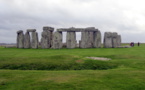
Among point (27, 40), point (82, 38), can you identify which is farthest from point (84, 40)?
point (27, 40)

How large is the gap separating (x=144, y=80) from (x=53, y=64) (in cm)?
1069

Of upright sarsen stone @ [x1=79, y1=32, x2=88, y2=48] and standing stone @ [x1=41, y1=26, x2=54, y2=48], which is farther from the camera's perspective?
standing stone @ [x1=41, y1=26, x2=54, y2=48]

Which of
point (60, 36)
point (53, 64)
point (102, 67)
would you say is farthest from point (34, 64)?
point (60, 36)

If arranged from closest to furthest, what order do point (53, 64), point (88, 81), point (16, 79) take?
point (88, 81) < point (16, 79) < point (53, 64)

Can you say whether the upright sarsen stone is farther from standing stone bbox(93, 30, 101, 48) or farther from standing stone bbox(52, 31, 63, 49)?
standing stone bbox(52, 31, 63, 49)

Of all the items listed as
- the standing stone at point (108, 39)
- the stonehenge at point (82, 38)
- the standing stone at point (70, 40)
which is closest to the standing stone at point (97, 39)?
the stonehenge at point (82, 38)

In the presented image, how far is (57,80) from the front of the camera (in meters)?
12.2

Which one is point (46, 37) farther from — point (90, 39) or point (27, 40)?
point (90, 39)

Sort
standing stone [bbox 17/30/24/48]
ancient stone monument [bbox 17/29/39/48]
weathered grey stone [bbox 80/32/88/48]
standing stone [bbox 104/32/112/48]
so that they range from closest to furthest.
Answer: weathered grey stone [bbox 80/32/88/48] < standing stone [bbox 104/32/112/48] < ancient stone monument [bbox 17/29/39/48] < standing stone [bbox 17/30/24/48]

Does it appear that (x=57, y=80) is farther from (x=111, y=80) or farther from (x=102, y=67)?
(x=102, y=67)

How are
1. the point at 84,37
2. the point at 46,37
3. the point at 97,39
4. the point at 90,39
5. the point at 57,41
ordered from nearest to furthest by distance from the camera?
1. the point at 57,41
2. the point at 97,39
3. the point at 84,37
4. the point at 90,39
5. the point at 46,37

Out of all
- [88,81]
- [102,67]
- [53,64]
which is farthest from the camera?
[53,64]

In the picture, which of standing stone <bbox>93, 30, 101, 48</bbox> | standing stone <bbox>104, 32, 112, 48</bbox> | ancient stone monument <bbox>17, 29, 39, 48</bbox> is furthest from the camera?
ancient stone monument <bbox>17, 29, 39, 48</bbox>

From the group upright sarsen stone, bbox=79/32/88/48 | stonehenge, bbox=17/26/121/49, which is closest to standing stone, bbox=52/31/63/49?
stonehenge, bbox=17/26/121/49
